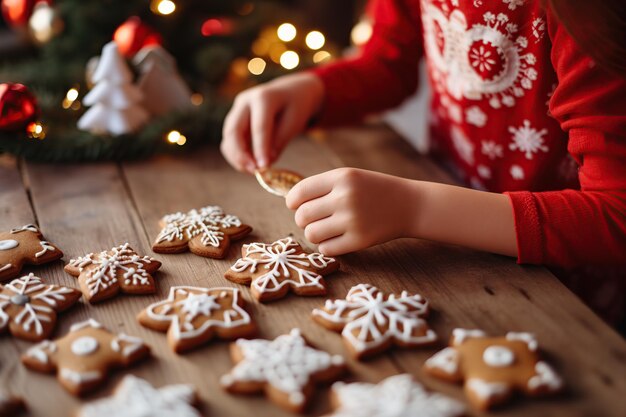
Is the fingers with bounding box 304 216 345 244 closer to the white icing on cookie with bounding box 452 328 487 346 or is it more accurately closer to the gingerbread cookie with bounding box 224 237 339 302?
the gingerbread cookie with bounding box 224 237 339 302

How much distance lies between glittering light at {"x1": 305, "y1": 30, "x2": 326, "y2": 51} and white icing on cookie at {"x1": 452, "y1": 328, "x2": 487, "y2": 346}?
120cm

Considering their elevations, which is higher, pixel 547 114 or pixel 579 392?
pixel 547 114

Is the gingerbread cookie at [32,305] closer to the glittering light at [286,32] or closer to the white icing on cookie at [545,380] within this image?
the white icing on cookie at [545,380]

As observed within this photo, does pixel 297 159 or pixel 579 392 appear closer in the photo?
pixel 579 392

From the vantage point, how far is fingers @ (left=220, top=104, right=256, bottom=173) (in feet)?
3.97

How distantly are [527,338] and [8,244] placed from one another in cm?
74

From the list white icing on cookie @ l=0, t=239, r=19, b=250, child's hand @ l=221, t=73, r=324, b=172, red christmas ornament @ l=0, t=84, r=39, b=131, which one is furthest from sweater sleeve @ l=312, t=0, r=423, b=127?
white icing on cookie @ l=0, t=239, r=19, b=250

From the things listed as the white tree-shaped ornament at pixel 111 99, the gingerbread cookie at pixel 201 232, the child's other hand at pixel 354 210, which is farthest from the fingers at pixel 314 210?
the white tree-shaped ornament at pixel 111 99

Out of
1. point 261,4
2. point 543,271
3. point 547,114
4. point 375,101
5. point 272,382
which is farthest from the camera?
point 261,4

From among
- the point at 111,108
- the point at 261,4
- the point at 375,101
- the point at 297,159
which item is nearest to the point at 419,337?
the point at 297,159

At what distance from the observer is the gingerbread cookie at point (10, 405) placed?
2.11 feet

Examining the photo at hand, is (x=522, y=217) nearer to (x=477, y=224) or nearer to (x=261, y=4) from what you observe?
(x=477, y=224)

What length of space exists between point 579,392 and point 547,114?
1.74 feet

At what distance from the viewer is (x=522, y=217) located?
3.01ft
